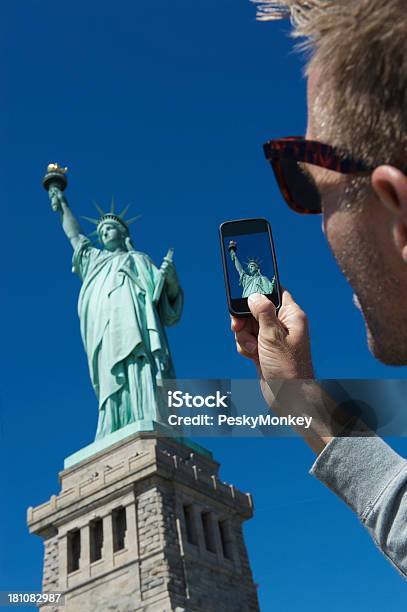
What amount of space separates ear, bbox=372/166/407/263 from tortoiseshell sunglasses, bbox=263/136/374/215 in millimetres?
89

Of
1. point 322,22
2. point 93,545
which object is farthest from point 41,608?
point 322,22

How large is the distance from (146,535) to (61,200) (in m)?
14.9

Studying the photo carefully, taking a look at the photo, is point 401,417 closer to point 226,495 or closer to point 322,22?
point 322,22

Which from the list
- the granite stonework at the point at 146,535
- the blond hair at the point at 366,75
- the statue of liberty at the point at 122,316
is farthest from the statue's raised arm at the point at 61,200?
the blond hair at the point at 366,75

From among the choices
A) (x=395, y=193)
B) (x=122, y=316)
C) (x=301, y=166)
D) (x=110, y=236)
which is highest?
(x=110, y=236)

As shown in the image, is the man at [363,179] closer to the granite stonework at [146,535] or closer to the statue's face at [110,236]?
the granite stonework at [146,535]

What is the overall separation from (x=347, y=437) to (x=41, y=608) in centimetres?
2198

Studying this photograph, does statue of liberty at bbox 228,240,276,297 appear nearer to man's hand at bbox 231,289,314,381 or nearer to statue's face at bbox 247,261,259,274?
statue's face at bbox 247,261,259,274

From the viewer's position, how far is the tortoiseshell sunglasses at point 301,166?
5.65 feet

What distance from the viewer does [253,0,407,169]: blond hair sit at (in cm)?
159

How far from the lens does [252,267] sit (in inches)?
127

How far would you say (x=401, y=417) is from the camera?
8.05ft

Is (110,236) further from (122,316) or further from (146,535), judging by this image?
(146,535)

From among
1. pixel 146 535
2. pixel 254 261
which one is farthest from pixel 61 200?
pixel 254 261
